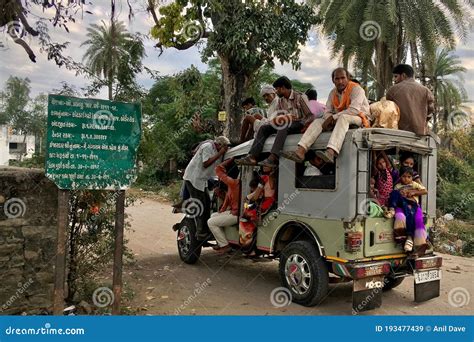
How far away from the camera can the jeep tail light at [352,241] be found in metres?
4.84

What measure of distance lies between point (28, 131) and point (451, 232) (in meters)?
37.6

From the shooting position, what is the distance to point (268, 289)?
20.5 ft

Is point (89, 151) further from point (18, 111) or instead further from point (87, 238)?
point (18, 111)

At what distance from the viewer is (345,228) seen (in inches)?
192

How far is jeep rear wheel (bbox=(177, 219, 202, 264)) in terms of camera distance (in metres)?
7.39

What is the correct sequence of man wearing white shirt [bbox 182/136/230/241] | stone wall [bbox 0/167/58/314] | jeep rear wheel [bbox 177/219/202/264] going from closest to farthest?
stone wall [bbox 0/167/58/314] < man wearing white shirt [bbox 182/136/230/241] < jeep rear wheel [bbox 177/219/202/264]

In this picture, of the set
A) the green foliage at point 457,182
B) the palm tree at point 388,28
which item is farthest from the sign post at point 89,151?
the green foliage at point 457,182

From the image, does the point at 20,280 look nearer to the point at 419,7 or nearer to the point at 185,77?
the point at 185,77

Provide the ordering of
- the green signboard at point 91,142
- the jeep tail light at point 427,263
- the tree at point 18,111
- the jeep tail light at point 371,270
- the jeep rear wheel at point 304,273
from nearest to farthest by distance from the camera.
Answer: the green signboard at point 91,142 < the jeep tail light at point 371,270 < the jeep rear wheel at point 304,273 < the jeep tail light at point 427,263 < the tree at point 18,111

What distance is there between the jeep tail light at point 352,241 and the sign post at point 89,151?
252cm

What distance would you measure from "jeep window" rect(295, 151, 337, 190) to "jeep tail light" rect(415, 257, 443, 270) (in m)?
1.54

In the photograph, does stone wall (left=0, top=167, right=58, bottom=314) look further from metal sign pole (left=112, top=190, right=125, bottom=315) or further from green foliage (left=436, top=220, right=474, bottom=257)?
green foliage (left=436, top=220, right=474, bottom=257)

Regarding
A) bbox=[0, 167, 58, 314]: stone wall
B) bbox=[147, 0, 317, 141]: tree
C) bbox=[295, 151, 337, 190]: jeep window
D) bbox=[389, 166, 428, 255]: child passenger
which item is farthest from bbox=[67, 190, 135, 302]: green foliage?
bbox=[147, 0, 317, 141]: tree

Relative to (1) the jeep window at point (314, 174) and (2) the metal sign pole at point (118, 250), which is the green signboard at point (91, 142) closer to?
(2) the metal sign pole at point (118, 250)
